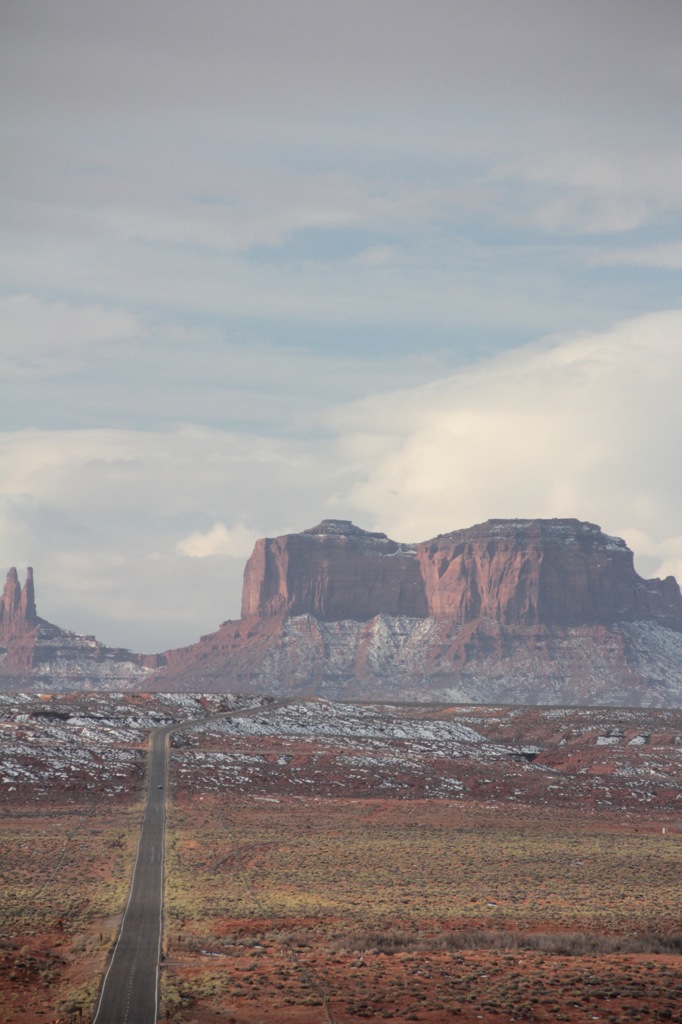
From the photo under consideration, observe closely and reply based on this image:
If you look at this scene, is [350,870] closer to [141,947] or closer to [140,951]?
[141,947]

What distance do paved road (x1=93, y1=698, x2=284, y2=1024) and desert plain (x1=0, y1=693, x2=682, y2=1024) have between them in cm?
65

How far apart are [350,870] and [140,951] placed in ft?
76.7

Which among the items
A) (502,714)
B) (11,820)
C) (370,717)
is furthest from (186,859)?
(502,714)

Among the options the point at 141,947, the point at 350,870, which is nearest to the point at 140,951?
the point at 141,947

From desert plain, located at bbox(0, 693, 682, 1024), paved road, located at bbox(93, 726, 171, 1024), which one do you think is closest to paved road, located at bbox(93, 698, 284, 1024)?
paved road, located at bbox(93, 726, 171, 1024)

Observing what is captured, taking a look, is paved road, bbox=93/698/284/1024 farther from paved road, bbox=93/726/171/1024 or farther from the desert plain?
the desert plain

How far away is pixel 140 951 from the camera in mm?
44594

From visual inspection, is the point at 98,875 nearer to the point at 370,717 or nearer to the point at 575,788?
the point at 575,788

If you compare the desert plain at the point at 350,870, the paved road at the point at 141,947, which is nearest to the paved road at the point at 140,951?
the paved road at the point at 141,947

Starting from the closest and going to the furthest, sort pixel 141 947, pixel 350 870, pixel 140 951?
pixel 140 951, pixel 141 947, pixel 350 870

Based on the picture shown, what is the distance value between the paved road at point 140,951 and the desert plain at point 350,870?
A: 660 mm

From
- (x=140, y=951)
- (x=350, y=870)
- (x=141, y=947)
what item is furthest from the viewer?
(x=350, y=870)

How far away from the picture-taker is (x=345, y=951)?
45.1 m

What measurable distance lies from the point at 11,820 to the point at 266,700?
97.2 metres
